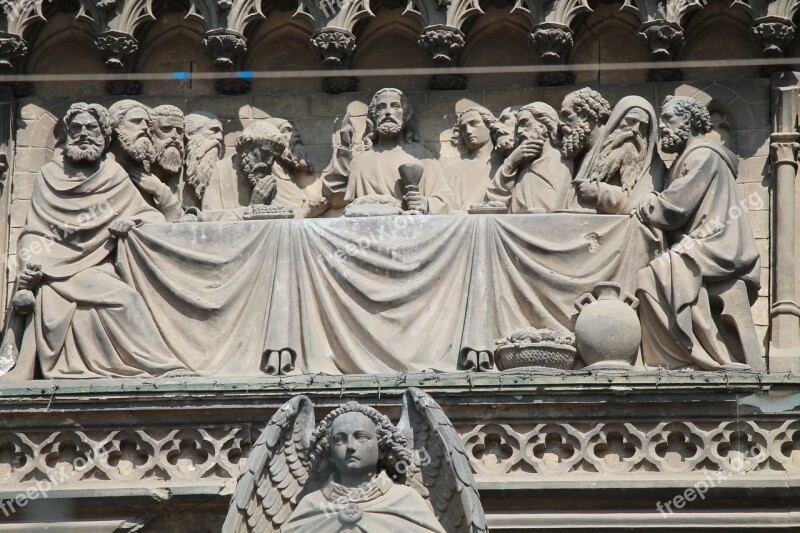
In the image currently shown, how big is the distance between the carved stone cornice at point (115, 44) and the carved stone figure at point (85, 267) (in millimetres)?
524

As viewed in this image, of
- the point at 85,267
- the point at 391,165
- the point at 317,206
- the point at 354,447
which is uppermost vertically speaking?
the point at 391,165

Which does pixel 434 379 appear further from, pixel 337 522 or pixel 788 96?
pixel 788 96

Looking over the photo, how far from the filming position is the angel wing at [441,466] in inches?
606

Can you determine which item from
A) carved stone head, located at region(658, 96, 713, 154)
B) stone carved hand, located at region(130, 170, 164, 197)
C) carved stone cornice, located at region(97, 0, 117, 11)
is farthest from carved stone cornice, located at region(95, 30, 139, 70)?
carved stone head, located at region(658, 96, 713, 154)

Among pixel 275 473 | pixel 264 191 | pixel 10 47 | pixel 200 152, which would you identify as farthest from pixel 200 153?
pixel 275 473

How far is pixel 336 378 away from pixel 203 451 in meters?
0.89

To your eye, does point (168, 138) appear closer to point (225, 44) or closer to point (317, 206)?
point (225, 44)

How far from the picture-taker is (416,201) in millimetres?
18094

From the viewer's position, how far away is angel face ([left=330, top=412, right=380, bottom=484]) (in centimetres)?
1544

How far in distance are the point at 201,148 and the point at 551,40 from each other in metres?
2.32

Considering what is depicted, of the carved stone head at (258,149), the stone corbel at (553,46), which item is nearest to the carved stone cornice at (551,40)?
the stone corbel at (553,46)

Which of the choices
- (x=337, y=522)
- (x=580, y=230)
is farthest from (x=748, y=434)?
(x=337, y=522)

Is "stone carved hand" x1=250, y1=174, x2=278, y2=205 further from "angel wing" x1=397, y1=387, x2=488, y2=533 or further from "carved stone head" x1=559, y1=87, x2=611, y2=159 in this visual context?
"angel wing" x1=397, y1=387, x2=488, y2=533

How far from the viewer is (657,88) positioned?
18.6 meters
